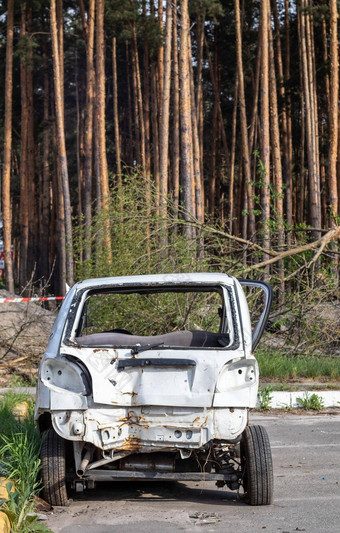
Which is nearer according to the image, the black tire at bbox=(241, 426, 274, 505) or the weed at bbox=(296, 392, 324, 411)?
the black tire at bbox=(241, 426, 274, 505)

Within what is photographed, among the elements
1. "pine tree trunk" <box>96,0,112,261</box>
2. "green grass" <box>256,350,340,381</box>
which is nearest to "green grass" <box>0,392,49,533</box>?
"green grass" <box>256,350,340,381</box>

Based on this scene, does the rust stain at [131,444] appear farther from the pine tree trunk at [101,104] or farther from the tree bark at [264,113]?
the pine tree trunk at [101,104]

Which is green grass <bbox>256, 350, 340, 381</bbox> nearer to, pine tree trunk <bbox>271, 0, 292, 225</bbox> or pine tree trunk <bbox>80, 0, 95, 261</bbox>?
pine tree trunk <bbox>80, 0, 95, 261</bbox>

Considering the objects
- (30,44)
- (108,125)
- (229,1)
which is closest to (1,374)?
(30,44)

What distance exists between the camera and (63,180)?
98.2 ft

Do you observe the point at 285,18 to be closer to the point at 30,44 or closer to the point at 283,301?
the point at 30,44

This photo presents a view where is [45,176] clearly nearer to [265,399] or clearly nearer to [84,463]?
[265,399]

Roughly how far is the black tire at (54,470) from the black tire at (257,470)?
133 cm

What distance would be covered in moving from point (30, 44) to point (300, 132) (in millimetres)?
16128

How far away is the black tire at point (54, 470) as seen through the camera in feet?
19.5

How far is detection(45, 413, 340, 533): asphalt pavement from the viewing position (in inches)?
214

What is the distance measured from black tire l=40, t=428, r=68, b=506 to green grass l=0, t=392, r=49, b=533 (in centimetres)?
10

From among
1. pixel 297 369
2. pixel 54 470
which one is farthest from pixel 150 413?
pixel 297 369

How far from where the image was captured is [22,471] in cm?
611
